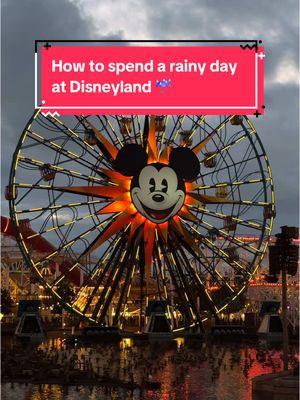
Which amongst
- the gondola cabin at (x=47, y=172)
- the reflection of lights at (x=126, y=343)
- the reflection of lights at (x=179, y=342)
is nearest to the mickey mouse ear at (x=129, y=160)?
the gondola cabin at (x=47, y=172)

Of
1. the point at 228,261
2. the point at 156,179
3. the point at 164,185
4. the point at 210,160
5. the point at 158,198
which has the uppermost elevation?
the point at 210,160

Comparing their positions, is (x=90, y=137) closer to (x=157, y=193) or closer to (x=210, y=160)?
(x=157, y=193)

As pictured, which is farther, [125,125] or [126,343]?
[125,125]

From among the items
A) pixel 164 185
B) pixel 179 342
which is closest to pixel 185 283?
pixel 179 342

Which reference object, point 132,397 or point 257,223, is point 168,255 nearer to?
point 257,223

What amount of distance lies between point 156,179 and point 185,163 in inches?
91.2

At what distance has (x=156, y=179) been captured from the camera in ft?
180

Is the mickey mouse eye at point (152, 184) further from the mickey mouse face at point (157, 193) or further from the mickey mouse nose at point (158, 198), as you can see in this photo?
the mickey mouse nose at point (158, 198)

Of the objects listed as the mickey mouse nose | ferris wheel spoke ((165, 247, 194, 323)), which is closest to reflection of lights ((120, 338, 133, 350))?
ferris wheel spoke ((165, 247, 194, 323))

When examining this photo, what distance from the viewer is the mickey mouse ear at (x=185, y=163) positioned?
181 feet

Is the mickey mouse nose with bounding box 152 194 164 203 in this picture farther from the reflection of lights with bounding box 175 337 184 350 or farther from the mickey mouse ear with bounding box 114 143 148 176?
the reflection of lights with bounding box 175 337 184 350

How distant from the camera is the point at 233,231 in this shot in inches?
2328

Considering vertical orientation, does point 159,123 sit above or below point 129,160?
above

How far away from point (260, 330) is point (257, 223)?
25.5 feet
